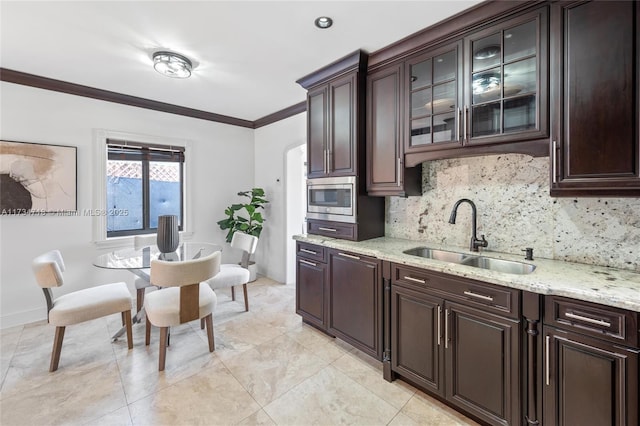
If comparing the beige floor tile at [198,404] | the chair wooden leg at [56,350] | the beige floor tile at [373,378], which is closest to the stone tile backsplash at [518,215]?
the beige floor tile at [373,378]

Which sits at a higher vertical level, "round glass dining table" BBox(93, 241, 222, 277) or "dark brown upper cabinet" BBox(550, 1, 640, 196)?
"dark brown upper cabinet" BBox(550, 1, 640, 196)

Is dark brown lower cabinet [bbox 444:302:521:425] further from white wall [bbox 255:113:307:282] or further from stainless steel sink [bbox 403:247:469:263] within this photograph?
white wall [bbox 255:113:307:282]

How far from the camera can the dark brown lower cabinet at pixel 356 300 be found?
223cm

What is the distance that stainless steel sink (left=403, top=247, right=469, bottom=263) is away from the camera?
2222mm

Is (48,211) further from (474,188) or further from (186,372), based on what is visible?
(474,188)

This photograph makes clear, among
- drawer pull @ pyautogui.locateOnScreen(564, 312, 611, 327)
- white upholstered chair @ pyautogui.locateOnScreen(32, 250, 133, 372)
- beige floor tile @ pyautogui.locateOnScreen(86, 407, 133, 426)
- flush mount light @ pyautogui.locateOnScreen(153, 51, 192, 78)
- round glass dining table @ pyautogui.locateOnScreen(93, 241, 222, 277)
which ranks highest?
flush mount light @ pyautogui.locateOnScreen(153, 51, 192, 78)

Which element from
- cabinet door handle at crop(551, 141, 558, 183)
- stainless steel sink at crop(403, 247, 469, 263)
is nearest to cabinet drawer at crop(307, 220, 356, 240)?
stainless steel sink at crop(403, 247, 469, 263)

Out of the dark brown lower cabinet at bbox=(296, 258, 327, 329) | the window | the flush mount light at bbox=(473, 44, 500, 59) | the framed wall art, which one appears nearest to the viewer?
the flush mount light at bbox=(473, 44, 500, 59)

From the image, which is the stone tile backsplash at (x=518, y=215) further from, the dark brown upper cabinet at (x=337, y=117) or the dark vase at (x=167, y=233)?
the dark vase at (x=167, y=233)

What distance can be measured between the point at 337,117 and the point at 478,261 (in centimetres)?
179

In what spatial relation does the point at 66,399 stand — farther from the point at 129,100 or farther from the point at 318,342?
the point at 129,100

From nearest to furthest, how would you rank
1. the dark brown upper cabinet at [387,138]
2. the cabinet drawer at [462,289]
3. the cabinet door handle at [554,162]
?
the cabinet drawer at [462,289], the cabinet door handle at [554,162], the dark brown upper cabinet at [387,138]

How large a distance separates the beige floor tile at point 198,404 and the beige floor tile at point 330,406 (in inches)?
8.2

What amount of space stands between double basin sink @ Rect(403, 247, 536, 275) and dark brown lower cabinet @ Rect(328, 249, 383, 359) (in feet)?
1.24
